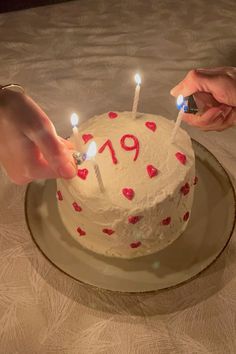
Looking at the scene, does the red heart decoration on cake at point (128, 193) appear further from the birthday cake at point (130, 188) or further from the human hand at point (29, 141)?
the human hand at point (29, 141)

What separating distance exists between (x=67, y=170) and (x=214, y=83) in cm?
54

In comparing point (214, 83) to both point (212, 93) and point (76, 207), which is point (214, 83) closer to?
point (212, 93)

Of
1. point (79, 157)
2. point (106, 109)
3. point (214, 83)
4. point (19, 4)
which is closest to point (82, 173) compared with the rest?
point (79, 157)

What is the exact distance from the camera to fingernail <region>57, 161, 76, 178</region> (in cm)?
108

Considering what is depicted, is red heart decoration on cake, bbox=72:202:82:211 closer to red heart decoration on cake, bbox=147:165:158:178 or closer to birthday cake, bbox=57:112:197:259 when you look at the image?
birthday cake, bbox=57:112:197:259

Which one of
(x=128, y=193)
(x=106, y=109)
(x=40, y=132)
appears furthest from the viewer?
(x=106, y=109)

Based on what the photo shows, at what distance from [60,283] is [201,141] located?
74cm

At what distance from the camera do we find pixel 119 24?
203 cm

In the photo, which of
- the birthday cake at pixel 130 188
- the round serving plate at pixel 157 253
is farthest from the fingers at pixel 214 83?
the round serving plate at pixel 157 253

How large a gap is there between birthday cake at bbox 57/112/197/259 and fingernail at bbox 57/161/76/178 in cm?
7

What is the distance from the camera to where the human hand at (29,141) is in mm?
1044

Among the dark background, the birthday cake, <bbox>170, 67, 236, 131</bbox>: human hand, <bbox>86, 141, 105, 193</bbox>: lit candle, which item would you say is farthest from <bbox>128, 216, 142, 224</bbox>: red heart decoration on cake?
the dark background

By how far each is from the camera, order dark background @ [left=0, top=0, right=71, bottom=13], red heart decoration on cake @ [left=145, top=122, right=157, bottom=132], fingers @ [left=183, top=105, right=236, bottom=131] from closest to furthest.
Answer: red heart decoration on cake @ [left=145, top=122, right=157, bottom=132] < fingers @ [left=183, top=105, right=236, bottom=131] < dark background @ [left=0, top=0, right=71, bottom=13]

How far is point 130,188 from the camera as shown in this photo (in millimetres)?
1168
